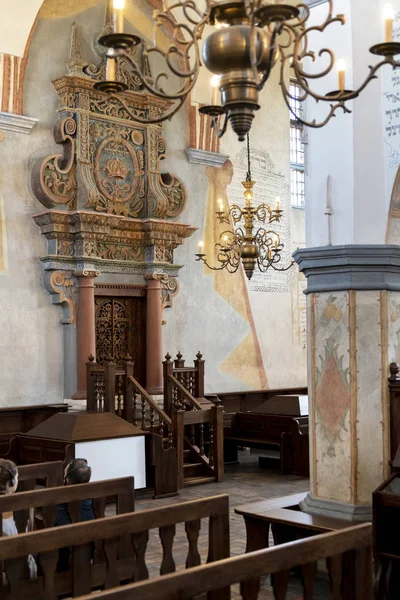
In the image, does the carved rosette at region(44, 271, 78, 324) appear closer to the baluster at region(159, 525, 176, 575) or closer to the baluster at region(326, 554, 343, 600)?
the baluster at region(159, 525, 176, 575)

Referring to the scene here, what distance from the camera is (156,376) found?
12094mm

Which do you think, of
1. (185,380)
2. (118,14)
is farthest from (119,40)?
(185,380)

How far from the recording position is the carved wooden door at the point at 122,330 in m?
11.9

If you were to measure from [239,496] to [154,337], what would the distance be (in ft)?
11.6

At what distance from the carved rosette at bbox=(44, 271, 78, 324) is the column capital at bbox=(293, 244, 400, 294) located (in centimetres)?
600

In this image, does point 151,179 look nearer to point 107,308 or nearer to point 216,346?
point 107,308

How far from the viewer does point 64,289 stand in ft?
36.8

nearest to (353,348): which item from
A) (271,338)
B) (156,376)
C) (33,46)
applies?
(156,376)

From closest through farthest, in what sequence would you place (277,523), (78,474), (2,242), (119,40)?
(119,40)
(78,474)
(277,523)
(2,242)

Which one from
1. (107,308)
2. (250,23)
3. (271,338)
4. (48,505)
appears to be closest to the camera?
(250,23)

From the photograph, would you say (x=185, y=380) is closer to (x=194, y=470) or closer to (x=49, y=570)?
(x=194, y=470)

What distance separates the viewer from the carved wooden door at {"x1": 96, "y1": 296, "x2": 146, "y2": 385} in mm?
11883

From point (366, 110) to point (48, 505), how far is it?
11.3 ft

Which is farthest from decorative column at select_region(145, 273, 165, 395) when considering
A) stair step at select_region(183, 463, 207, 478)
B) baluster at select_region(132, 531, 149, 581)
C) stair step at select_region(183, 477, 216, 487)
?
baluster at select_region(132, 531, 149, 581)
